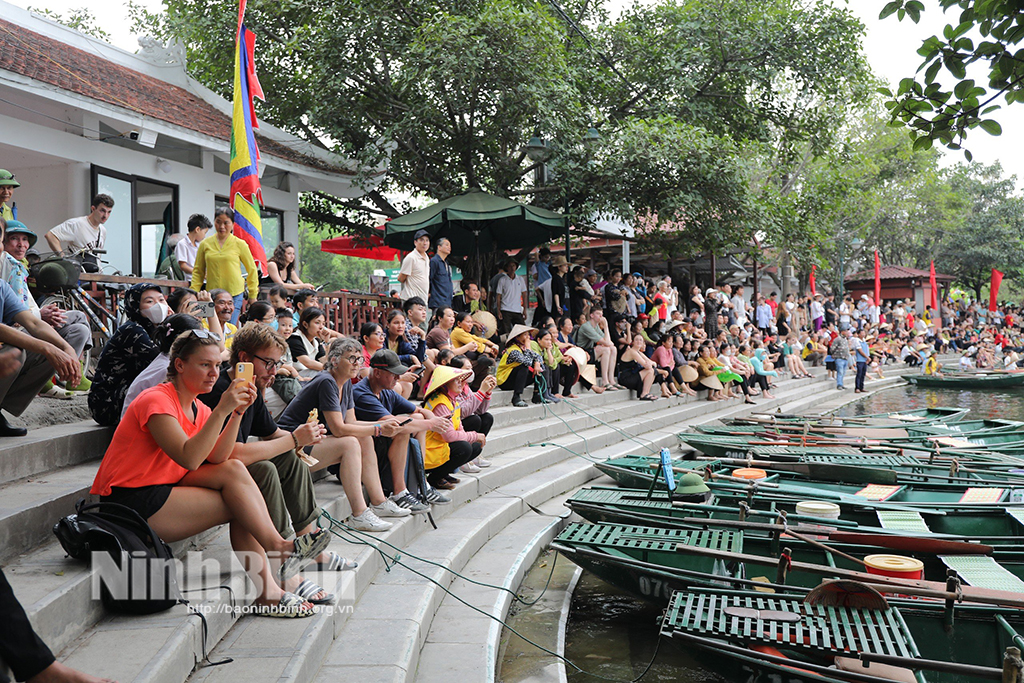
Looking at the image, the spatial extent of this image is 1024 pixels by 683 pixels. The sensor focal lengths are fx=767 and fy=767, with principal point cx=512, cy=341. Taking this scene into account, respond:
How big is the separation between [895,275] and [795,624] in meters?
40.6

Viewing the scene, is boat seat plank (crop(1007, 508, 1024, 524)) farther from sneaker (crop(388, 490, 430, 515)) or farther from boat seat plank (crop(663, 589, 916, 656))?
sneaker (crop(388, 490, 430, 515))

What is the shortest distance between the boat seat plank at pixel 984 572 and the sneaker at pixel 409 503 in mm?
3789

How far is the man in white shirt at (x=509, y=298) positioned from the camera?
1309 cm

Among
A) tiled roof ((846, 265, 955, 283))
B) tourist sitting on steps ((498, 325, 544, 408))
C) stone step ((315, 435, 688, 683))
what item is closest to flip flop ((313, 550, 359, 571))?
stone step ((315, 435, 688, 683))

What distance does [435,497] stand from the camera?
631 centimetres

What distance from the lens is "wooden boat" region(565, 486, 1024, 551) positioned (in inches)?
250

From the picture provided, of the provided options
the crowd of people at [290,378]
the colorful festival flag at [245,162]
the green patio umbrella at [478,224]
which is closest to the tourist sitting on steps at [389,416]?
the crowd of people at [290,378]

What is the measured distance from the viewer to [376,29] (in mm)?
12719

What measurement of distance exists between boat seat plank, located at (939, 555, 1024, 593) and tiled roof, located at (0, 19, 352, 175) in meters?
9.97

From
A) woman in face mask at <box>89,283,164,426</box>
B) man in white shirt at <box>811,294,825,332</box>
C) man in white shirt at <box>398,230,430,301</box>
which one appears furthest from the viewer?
man in white shirt at <box>811,294,825,332</box>

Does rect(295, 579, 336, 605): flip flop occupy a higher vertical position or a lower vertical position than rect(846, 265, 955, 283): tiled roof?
lower

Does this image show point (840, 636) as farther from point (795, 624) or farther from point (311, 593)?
point (311, 593)

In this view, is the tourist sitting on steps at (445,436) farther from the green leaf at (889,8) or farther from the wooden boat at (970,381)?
the wooden boat at (970,381)

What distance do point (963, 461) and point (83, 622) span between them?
967 centimetres
